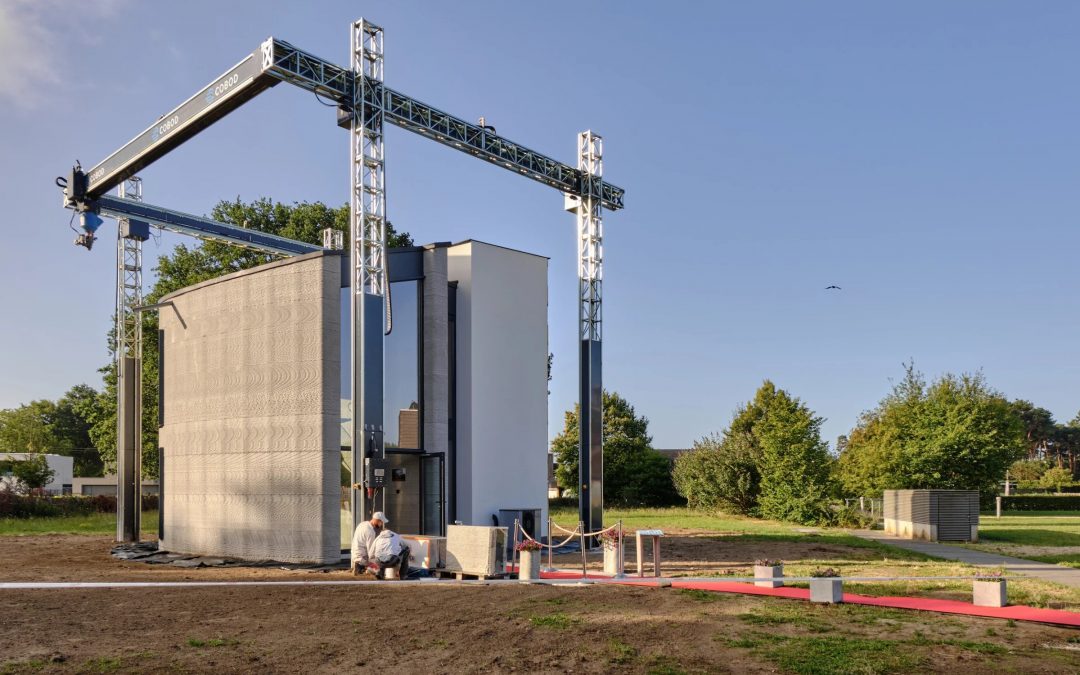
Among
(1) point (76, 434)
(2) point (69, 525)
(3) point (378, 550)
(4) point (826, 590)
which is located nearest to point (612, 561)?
(3) point (378, 550)

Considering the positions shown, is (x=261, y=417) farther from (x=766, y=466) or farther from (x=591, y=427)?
(x=766, y=466)

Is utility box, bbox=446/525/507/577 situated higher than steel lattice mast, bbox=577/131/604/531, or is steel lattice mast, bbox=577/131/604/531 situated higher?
steel lattice mast, bbox=577/131/604/531

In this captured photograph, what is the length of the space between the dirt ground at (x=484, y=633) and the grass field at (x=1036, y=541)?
11042 millimetres

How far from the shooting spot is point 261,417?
20766mm

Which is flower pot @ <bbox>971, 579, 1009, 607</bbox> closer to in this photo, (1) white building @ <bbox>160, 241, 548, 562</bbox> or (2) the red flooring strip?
(2) the red flooring strip

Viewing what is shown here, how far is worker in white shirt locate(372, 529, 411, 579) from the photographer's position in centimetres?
1648

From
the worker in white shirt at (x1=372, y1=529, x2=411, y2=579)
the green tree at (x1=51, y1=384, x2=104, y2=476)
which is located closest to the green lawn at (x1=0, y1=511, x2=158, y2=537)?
the worker in white shirt at (x1=372, y1=529, x2=411, y2=579)

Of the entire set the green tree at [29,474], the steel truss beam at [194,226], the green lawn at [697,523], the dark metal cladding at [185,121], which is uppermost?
the dark metal cladding at [185,121]

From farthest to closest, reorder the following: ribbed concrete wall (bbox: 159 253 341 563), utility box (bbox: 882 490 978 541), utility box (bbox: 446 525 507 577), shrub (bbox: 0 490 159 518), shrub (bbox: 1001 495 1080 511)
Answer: shrub (bbox: 1001 495 1080 511)
shrub (bbox: 0 490 159 518)
utility box (bbox: 882 490 978 541)
ribbed concrete wall (bbox: 159 253 341 563)
utility box (bbox: 446 525 507 577)

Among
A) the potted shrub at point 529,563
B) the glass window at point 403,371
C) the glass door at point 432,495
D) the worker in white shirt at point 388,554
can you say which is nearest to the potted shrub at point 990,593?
the potted shrub at point 529,563

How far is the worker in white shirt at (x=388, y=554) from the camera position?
16.5 metres

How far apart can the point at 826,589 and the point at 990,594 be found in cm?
218

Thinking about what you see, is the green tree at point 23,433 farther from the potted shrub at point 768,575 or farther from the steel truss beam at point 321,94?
the potted shrub at point 768,575

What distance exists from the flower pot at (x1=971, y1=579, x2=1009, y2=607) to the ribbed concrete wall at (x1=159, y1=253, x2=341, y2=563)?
12.4 metres
